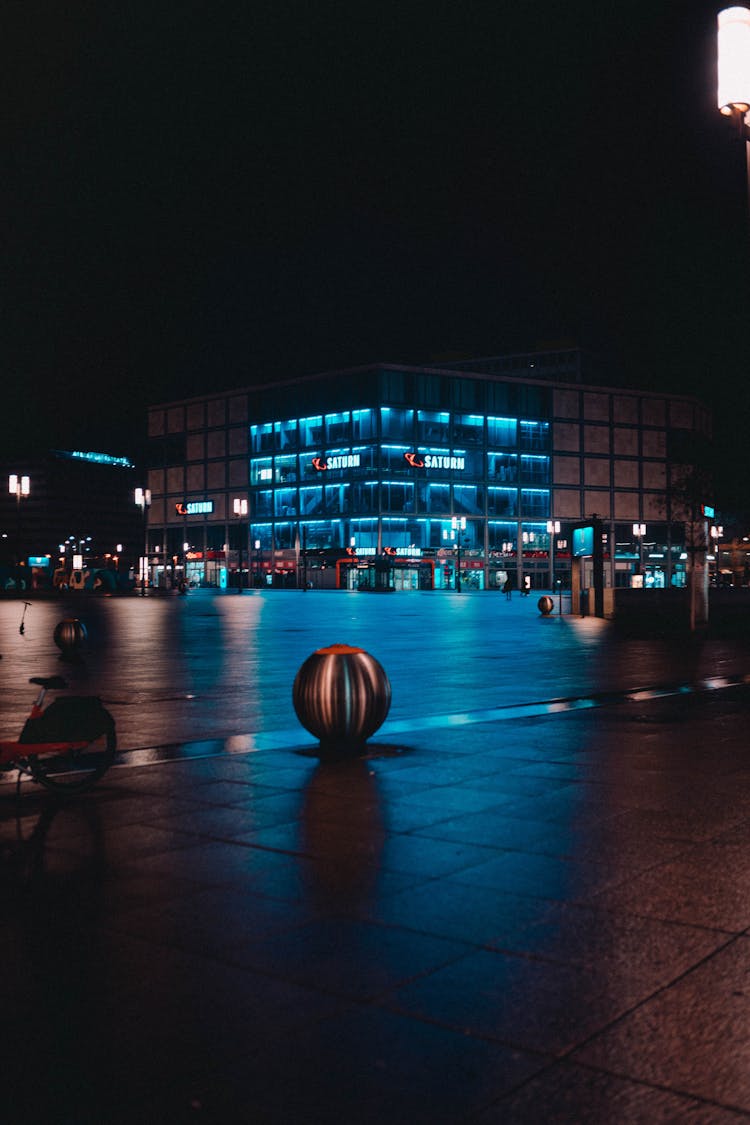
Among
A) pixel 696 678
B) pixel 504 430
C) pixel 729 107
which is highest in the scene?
pixel 504 430

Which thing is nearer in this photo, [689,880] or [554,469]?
[689,880]

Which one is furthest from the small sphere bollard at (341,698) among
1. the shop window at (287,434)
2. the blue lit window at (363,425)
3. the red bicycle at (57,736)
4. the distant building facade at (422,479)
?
the shop window at (287,434)

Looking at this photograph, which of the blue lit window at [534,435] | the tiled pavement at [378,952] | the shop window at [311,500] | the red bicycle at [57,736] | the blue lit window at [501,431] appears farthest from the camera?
the blue lit window at [534,435]

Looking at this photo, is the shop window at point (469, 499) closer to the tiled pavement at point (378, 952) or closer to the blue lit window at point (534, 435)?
the blue lit window at point (534, 435)

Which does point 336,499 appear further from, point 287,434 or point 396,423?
point 287,434

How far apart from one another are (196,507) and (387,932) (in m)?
138

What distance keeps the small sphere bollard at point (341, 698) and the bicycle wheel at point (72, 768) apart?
7.23ft

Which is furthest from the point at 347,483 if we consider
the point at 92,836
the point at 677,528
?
the point at 92,836

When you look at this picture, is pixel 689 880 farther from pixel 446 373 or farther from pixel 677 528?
pixel 677 528

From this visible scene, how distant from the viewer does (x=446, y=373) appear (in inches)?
4803

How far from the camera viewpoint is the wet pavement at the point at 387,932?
343 centimetres

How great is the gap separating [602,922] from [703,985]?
0.87m

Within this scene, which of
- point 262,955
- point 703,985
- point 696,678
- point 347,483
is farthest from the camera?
point 347,483

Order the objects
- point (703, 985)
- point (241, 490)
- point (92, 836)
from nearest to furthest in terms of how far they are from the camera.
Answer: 1. point (703, 985)
2. point (92, 836)
3. point (241, 490)
